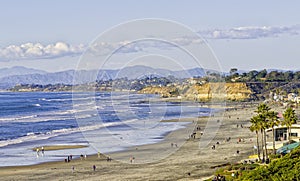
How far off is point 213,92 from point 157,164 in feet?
382

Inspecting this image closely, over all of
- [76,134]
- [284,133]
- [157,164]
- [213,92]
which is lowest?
[157,164]

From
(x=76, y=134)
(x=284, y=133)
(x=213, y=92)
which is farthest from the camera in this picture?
(x=213, y=92)

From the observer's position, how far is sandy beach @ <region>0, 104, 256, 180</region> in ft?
150

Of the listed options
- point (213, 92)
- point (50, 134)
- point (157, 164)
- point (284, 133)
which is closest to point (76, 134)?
point (50, 134)

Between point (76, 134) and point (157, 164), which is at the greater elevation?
point (76, 134)

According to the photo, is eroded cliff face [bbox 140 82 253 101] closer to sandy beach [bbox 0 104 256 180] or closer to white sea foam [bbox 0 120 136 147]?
white sea foam [bbox 0 120 136 147]

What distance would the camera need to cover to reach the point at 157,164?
50.9m

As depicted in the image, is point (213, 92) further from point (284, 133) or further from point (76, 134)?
point (284, 133)

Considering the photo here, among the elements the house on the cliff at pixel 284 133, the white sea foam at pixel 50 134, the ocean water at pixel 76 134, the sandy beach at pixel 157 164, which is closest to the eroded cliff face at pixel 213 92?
the ocean water at pixel 76 134

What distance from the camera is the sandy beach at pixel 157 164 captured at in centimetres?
4562

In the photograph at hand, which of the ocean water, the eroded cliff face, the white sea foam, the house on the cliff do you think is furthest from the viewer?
the eroded cliff face

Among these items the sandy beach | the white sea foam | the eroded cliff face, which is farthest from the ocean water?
the eroded cliff face

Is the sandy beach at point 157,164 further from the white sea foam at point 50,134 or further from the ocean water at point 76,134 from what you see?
the white sea foam at point 50,134

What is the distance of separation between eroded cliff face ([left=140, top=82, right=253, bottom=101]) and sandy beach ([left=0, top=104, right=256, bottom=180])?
8918 centimetres
